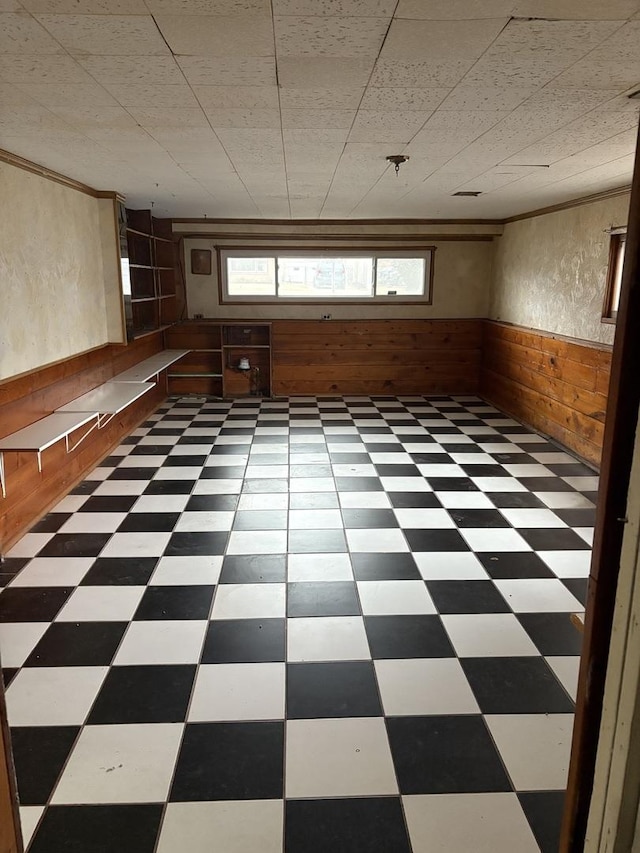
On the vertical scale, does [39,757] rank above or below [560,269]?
below

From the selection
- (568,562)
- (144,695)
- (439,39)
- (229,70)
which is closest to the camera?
(439,39)

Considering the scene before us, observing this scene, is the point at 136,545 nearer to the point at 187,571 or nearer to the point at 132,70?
the point at 187,571

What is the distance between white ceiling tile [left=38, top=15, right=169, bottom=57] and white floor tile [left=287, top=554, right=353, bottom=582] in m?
2.51

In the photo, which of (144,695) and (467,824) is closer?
(467,824)

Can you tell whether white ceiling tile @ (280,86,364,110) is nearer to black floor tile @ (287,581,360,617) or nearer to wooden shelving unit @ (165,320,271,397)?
black floor tile @ (287,581,360,617)

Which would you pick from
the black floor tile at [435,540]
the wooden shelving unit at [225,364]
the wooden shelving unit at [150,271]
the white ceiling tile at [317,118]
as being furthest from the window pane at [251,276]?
Result: the white ceiling tile at [317,118]

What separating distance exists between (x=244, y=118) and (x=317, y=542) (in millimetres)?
2386

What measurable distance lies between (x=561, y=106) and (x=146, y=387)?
13.5ft

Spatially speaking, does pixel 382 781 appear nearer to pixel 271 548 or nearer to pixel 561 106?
pixel 271 548

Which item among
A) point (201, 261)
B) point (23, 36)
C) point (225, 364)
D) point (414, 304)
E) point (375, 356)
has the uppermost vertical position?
point (23, 36)

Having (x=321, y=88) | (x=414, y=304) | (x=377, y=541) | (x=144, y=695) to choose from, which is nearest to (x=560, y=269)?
(x=414, y=304)

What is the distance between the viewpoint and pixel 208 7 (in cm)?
172

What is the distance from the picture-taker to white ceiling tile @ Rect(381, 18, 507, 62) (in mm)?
1839

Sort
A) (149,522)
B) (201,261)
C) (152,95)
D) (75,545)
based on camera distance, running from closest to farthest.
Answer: (152,95)
(75,545)
(149,522)
(201,261)
